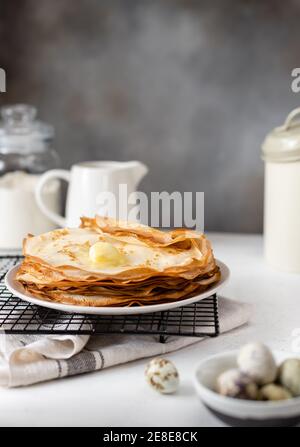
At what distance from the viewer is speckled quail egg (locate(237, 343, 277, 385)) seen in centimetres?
74

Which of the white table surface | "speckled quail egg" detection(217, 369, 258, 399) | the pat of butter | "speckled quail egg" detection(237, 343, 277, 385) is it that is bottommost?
the white table surface

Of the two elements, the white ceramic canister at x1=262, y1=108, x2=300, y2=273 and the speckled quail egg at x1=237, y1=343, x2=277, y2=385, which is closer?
the speckled quail egg at x1=237, y1=343, x2=277, y2=385

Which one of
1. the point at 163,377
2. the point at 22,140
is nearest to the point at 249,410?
the point at 163,377

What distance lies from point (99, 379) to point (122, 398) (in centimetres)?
6

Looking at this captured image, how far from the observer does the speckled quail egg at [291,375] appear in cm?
74

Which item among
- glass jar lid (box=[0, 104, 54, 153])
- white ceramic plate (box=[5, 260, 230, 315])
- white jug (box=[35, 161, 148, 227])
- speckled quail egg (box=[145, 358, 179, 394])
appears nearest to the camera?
speckled quail egg (box=[145, 358, 179, 394])

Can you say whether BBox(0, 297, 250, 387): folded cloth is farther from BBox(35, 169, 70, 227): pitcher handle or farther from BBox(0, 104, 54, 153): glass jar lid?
BBox(0, 104, 54, 153): glass jar lid

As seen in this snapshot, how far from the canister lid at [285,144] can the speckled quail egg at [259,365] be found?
0.64 metres

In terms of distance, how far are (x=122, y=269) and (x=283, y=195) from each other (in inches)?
20.4

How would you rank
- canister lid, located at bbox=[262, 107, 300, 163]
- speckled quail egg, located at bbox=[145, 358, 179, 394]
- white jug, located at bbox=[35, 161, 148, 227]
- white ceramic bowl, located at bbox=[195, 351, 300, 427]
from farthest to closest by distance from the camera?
white jug, located at bbox=[35, 161, 148, 227]
canister lid, located at bbox=[262, 107, 300, 163]
speckled quail egg, located at bbox=[145, 358, 179, 394]
white ceramic bowl, located at bbox=[195, 351, 300, 427]

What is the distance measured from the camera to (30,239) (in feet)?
3.56

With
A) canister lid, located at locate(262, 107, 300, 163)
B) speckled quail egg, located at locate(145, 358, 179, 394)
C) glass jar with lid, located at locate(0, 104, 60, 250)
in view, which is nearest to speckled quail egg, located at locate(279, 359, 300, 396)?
speckled quail egg, located at locate(145, 358, 179, 394)

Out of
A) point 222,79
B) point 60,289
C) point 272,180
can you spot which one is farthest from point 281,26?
point 60,289
